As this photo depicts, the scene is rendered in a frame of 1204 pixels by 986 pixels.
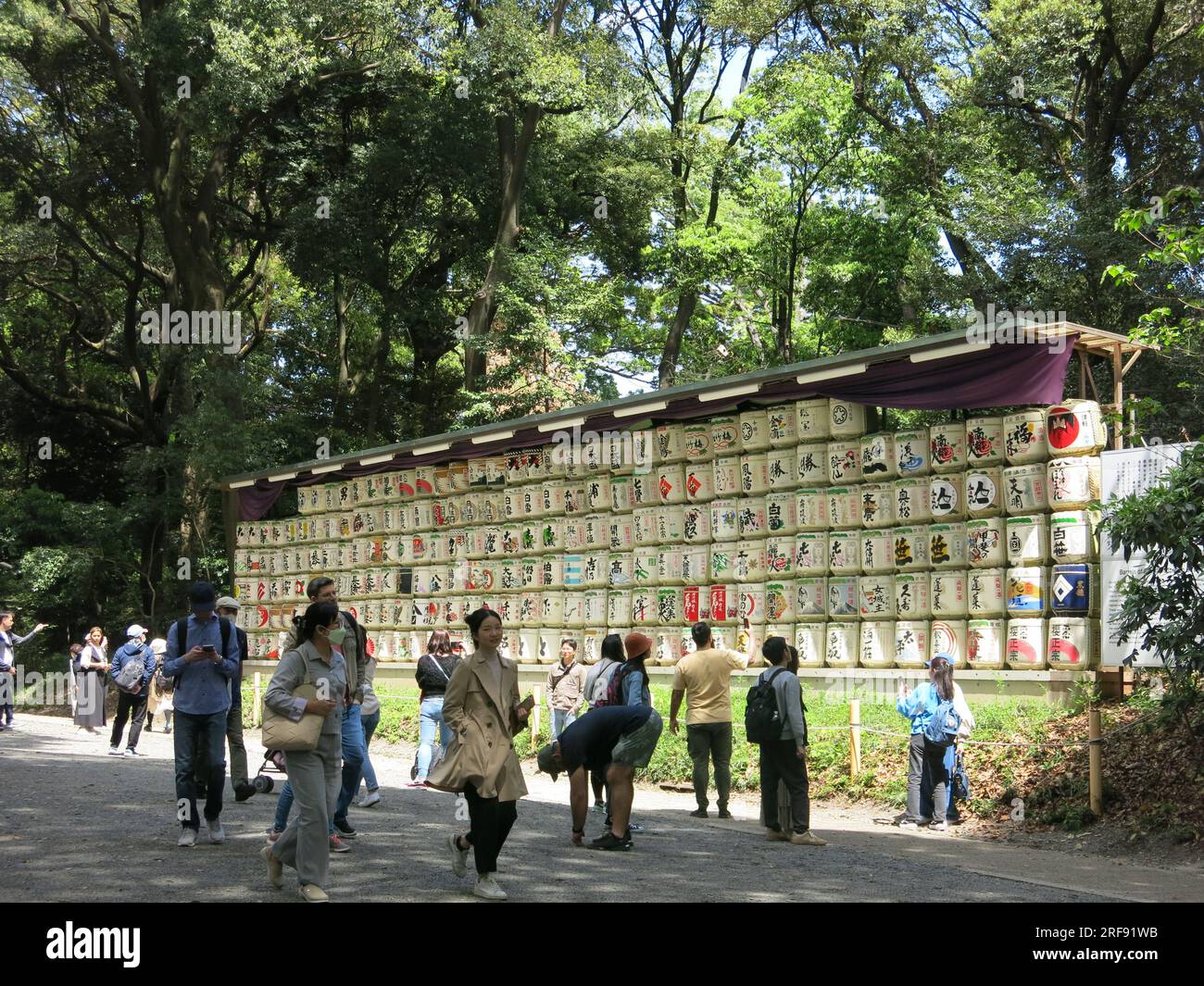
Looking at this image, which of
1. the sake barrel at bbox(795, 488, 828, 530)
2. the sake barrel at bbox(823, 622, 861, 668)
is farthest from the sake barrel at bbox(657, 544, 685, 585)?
the sake barrel at bbox(823, 622, 861, 668)

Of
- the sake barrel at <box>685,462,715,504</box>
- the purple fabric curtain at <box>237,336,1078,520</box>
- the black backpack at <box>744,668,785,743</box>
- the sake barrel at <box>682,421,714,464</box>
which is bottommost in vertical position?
the black backpack at <box>744,668,785,743</box>

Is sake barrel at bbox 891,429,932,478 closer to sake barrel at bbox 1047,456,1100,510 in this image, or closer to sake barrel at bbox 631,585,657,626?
sake barrel at bbox 1047,456,1100,510

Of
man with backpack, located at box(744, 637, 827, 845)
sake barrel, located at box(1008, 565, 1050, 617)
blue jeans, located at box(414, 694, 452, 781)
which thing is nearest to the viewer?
man with backpack, located at box(744, 637, 827, 845)

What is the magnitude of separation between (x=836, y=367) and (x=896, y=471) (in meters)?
1.39

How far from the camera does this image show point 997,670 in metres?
13.2

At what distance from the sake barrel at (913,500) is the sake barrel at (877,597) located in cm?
73

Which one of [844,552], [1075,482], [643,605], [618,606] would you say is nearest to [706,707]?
[844,552]

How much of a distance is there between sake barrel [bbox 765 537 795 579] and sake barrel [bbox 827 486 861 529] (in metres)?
0.68

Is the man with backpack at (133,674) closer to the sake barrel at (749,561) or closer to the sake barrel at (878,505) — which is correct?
the sake barrel at (749,561)

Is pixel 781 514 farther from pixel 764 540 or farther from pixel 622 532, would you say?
pixel 622 532

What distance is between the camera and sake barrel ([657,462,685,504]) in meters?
17.0

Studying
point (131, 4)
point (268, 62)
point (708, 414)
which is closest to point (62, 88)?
point (131, 4)

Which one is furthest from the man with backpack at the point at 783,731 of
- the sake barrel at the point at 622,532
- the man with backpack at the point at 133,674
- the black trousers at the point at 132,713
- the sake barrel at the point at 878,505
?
the black trousers at the point at 132,713

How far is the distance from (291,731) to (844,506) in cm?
913
